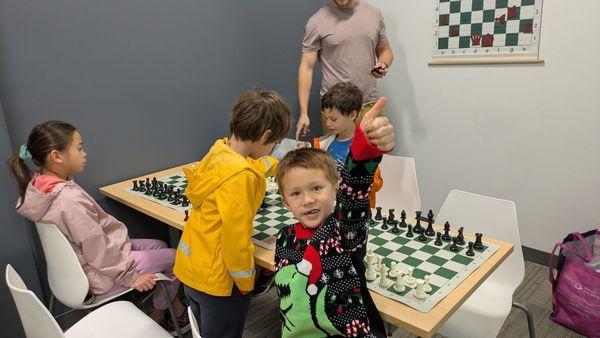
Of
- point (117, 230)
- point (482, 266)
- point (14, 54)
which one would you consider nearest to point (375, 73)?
point (482, 266)

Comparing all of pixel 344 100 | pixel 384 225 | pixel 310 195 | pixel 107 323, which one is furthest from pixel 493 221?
pixel 107 323

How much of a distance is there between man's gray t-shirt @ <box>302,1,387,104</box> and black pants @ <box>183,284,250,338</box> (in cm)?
181

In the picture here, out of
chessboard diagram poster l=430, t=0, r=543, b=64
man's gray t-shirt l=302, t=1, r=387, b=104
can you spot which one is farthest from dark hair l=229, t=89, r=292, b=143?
chessboard diagram poster l=430, t=0, r=543, b=64

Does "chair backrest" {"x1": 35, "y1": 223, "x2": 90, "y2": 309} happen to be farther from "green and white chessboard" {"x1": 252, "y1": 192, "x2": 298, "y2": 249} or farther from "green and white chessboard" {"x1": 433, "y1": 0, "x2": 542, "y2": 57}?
"green and white chessboard" {"x1": 433, "y1": 0, "x2": 542, "y2": 57}

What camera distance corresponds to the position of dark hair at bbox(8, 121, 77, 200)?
6.07 feet

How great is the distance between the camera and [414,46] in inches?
128

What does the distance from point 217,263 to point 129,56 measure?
160cm

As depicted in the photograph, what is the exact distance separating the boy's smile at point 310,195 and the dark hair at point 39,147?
1.24 m

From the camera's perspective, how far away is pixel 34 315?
1.22m

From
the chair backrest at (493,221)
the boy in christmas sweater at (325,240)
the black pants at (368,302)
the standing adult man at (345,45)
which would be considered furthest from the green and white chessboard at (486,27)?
the black pants at (368,302)

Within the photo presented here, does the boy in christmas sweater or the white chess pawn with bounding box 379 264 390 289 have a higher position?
the boy in christmas sweater

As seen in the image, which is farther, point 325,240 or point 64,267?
point 64,267

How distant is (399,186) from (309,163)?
1.23 m

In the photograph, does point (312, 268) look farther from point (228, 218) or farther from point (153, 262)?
point (153, 262)
